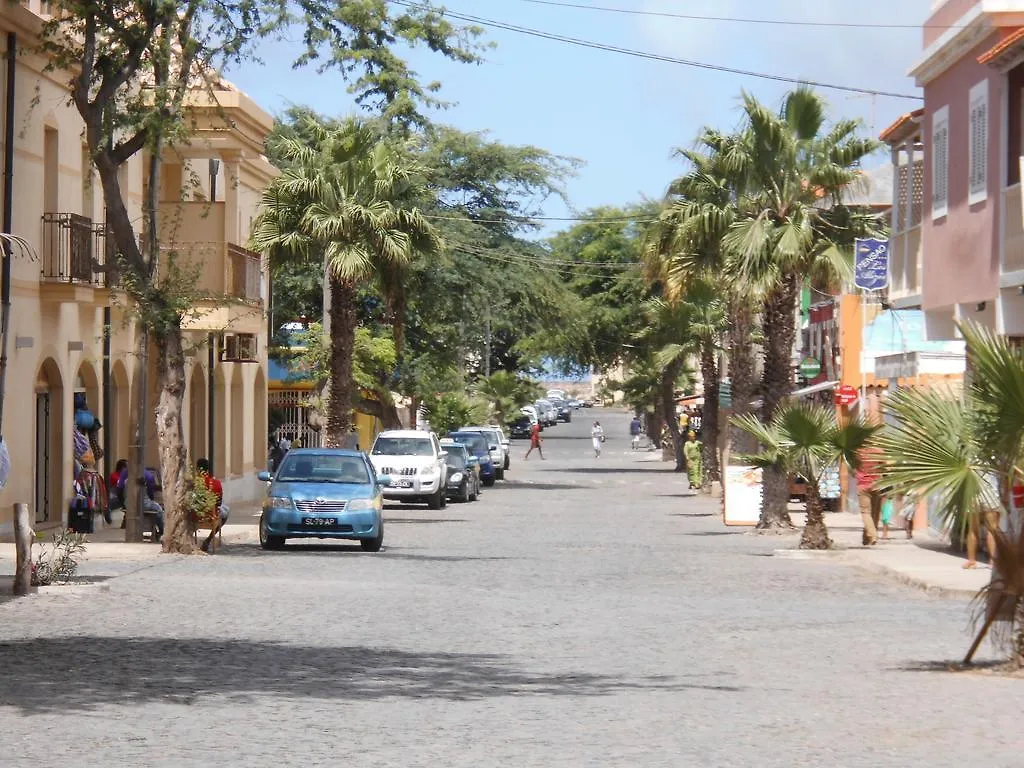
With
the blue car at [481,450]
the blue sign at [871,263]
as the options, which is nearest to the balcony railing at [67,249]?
the blue sign at [871,263]

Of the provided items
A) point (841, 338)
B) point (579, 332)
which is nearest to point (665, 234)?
point (841, 338)

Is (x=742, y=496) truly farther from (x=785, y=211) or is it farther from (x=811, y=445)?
(x=811, y=445)

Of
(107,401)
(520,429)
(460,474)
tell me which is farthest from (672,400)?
(520,429)

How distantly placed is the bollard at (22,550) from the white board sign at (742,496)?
1921cm

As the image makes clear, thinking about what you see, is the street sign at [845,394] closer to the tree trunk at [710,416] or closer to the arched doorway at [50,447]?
the tree trunk at [710,416]

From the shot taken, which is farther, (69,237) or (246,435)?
(246,435)

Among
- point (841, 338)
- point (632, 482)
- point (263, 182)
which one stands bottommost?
point (632, 482)

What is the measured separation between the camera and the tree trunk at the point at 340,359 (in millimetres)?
39062

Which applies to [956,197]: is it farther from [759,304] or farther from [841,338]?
[841,338]

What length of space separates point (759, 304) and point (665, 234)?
340 inches

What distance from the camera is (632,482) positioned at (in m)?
63.1

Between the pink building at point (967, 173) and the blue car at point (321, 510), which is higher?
the pink building at point (967, 173)

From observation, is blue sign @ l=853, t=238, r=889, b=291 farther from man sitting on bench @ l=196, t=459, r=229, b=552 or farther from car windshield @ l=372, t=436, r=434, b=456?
car windshield @ l=372, t=436, r=434, b=456

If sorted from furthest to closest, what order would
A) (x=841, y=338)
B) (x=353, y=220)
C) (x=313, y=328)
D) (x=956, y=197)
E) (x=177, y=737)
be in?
(x=313, y=328), (x=841, y=338), (x=353, y=220), (x=956, y=197), (x=177, y=737)
